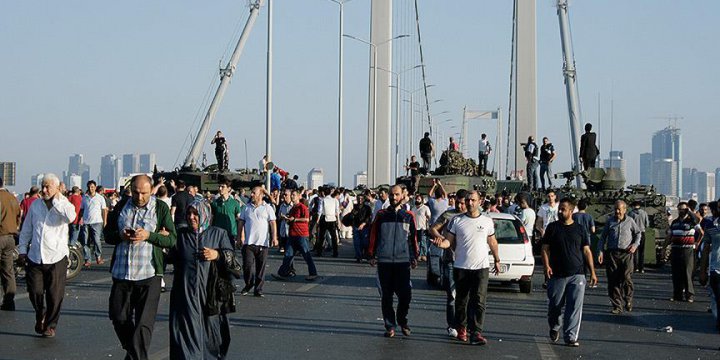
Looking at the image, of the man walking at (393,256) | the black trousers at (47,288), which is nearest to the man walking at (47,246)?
the black trousers at (47,288)

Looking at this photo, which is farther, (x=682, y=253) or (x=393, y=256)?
(x=682, y=253)

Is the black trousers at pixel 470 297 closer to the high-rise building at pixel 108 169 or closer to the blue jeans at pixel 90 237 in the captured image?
Result: the blue jeans at pixel 90 237

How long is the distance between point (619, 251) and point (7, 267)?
310 inches

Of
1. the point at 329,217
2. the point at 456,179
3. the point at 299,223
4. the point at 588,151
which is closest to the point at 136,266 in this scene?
the point at 299,223

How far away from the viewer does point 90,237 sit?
87.9 ft

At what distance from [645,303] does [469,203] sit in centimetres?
690

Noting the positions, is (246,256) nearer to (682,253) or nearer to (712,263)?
(682,253)

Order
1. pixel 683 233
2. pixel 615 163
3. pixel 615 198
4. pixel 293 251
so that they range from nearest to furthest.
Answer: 1. pixel 683 233
2. pixel 293 251
3. pixel 615 198
4. pixel 615 163

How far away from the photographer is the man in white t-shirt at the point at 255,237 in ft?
63.0

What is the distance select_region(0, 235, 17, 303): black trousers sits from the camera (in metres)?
15.8

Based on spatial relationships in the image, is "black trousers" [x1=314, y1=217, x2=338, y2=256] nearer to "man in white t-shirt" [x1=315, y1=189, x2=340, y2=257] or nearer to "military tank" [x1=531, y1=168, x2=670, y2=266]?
"man in white t-shirt" [x1=315, y1=189, x2=340, y2=257]

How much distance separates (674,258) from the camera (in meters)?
20.8

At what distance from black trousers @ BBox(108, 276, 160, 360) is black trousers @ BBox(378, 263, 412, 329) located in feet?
12.2

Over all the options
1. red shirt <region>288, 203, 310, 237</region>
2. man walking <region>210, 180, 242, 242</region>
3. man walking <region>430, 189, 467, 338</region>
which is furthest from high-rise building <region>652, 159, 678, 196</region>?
man walking <region>430, 189, 467, 338</region>
